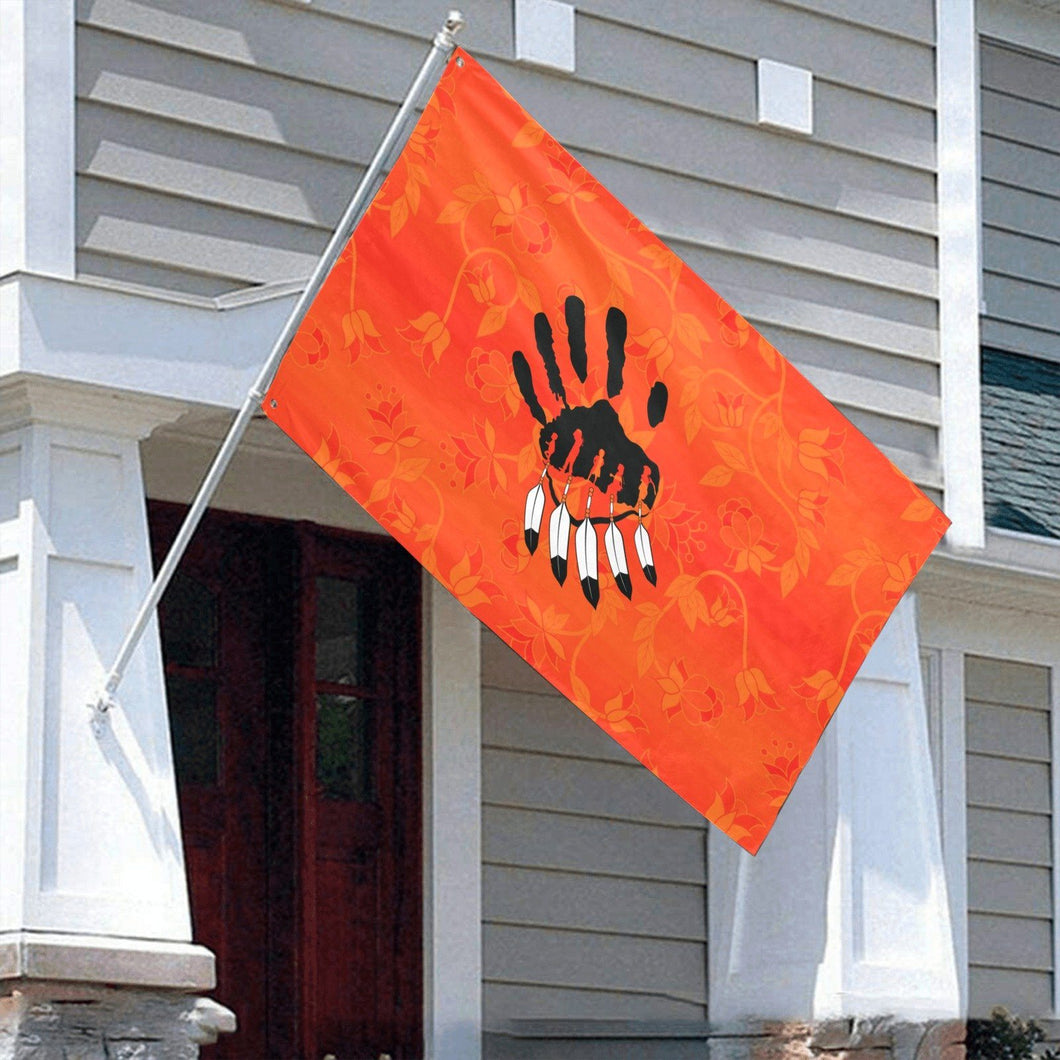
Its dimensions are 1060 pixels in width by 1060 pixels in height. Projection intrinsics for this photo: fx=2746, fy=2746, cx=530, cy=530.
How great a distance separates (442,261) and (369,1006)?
2.83 metres

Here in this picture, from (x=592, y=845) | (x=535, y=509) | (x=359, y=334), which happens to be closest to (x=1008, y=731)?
(x=592, y=845)

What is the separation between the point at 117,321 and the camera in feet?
23.6

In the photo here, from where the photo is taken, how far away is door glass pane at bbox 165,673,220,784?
27.4 ft

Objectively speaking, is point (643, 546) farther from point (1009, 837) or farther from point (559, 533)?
point (1009, 837)

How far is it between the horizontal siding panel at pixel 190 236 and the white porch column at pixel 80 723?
54 centimetres

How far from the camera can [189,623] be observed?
8445 millimetres

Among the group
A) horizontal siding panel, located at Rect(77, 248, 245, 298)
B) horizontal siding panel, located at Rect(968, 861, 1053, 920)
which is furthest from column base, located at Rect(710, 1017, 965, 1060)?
horizontal siding panel, located at Rect(77, 248, 245, 298)

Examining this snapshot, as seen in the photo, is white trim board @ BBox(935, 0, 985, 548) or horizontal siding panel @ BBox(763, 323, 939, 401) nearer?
horizontal siding panel @ BBox(763, 323, 939, 401)

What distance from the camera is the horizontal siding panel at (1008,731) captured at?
10.3 metres

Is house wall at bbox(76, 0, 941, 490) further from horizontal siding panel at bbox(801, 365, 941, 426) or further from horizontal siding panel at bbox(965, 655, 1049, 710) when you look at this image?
horizontal siding panel at bbox(965, 655, 1049, 710)

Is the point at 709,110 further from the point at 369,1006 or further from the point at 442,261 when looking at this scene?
the point at 369,1006

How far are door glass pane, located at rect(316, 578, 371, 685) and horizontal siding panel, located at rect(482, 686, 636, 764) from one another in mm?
508

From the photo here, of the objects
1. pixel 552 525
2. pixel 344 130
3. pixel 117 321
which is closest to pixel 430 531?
pixel 552 525

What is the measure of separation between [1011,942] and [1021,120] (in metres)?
3.60
